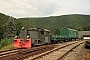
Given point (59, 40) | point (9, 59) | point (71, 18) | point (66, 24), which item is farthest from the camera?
point (71, 18)

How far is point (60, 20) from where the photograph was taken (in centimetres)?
16862

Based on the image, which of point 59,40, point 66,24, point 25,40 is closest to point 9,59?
point 25,40

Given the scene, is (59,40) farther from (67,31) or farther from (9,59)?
(9,59)

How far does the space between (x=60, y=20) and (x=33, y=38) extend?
150 meters

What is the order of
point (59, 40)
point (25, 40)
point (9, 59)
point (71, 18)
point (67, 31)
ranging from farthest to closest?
point (71, 18) < point (67, 31) < point (59, 40) < point (25, 40) < point (9, 59)

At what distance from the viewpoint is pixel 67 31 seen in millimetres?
45125

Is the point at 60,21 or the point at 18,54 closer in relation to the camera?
the point at 18,54

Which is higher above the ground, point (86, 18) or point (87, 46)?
point (86, 18)

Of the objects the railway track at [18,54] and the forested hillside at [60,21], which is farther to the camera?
the forested hillside at [60,21]

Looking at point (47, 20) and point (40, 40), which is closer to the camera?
point (40, 40)

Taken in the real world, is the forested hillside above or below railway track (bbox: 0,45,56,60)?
above

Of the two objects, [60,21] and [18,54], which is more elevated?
[60,21]

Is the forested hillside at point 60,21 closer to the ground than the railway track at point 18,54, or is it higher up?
higher up

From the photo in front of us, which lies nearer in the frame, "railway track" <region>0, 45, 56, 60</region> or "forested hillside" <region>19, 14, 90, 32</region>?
"railway track" <region>0, 45, 56, 60</region>
